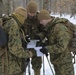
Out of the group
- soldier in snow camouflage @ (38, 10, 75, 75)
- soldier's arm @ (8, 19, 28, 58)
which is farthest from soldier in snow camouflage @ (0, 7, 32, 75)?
soldier in snow camouflage @ (38, 10, 75, 75)

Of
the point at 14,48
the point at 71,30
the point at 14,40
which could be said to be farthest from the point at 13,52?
the point at 71,30

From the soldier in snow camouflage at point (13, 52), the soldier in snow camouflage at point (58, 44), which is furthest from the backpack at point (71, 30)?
the soldier in snow camouflage at point (13, 52)

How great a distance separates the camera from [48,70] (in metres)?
7.00

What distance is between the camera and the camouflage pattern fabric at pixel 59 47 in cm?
416

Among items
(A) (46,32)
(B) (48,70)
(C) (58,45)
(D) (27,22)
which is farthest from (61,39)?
(B) (48,70)

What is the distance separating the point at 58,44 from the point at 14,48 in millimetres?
758

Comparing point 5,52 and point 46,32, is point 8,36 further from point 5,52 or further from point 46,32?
point 46,32

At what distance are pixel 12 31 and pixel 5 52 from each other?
390 mm

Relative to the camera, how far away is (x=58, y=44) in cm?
418

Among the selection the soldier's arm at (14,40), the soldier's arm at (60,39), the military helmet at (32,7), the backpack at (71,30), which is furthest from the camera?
the military helmet at (32,7)

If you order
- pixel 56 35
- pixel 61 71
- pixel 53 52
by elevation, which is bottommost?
pixel 61 71

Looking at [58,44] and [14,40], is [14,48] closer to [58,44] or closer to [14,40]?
[14,40]

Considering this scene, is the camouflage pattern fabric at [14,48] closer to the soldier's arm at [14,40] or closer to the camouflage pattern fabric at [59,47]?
the soldier's arm at [14,40]

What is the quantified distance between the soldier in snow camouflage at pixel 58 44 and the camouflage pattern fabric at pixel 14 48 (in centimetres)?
44
